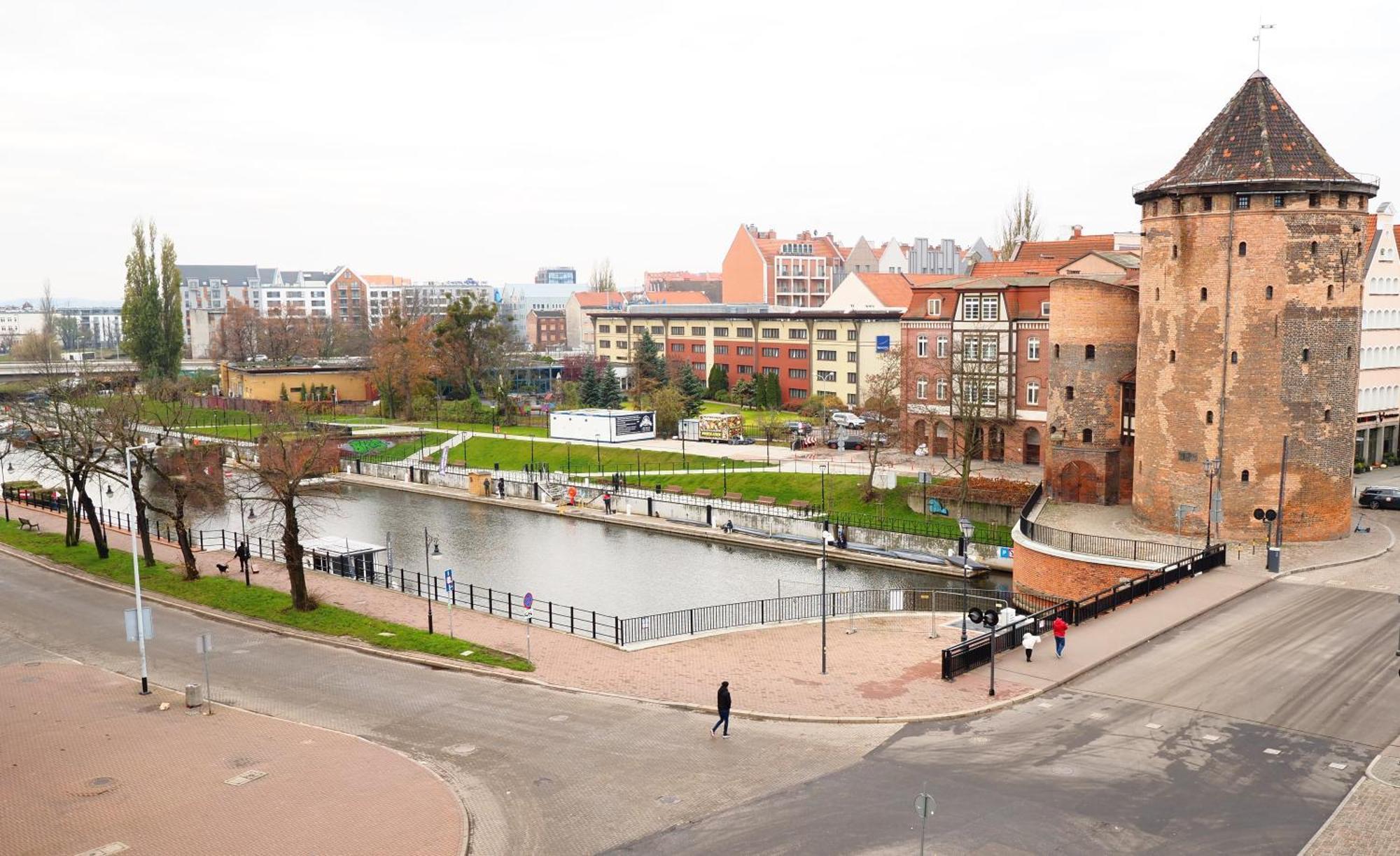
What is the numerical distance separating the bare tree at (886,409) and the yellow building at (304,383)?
50767 millimetres

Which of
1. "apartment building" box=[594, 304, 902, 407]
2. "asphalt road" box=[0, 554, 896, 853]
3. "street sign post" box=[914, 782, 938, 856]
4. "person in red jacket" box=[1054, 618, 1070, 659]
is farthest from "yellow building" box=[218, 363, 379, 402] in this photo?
"street sign post" box=[914, 782, 938, 856]

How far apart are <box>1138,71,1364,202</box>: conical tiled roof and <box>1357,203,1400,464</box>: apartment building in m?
19.0

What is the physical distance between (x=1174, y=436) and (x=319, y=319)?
141 metres

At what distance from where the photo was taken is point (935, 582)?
40000 millimetres

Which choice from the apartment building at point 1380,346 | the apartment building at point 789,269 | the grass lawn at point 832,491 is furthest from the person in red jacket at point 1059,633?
the apartment building at point 789,269

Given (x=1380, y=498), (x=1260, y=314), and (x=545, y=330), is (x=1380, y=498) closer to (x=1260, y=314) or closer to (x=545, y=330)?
(x=1260, y=314)

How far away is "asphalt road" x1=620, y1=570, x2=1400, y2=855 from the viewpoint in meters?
15.8

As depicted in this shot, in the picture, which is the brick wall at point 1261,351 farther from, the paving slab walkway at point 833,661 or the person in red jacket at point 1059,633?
the person in red jacket at point 1059,633

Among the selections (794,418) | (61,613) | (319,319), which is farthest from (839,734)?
(319,319)

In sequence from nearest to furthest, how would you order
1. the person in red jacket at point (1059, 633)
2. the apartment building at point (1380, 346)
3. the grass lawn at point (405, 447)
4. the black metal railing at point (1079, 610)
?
the black metal railing at point (1079, 610) < the person in red jacket at point (1059, 633) < the apartment building at point (1380, 346) < the grass lawn at point (405, 447)

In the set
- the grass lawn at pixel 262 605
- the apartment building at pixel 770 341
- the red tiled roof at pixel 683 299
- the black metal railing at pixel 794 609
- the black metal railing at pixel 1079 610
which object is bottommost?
the black metal railing at pixel 794 609

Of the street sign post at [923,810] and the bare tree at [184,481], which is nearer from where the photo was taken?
the street sign post at [923,810]

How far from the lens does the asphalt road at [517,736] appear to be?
17.1 m

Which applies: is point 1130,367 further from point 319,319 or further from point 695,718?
point 319,319
